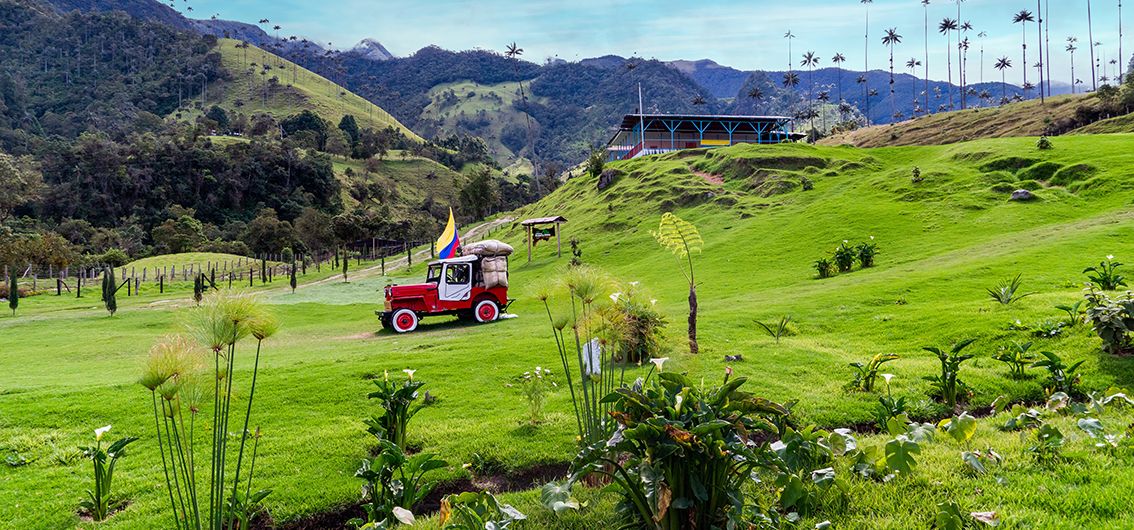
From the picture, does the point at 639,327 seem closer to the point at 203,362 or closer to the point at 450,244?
the point at 203,362

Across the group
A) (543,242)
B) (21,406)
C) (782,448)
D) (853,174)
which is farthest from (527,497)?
(853,174)

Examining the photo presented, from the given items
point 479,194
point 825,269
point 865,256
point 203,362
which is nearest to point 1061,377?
point 203,362

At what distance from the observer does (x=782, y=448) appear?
12.5 feet

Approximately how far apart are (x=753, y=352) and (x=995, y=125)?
81527mm

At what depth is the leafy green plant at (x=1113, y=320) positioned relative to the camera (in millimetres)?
8055

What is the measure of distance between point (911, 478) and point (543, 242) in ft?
138

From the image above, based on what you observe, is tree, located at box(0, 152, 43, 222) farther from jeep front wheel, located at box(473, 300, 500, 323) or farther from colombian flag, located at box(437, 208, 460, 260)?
jeep front wheel, located at box(473, 300, 500, 323)

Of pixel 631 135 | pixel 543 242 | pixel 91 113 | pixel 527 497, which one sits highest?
pixel 91 113

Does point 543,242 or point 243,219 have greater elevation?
point 243,219

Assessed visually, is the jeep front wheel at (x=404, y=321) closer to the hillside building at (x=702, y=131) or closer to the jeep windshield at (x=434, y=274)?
the jeep windshield at (x=434, y=274)

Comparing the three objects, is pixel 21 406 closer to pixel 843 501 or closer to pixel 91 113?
pixel 843 501

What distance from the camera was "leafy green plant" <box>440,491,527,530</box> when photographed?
3619mm

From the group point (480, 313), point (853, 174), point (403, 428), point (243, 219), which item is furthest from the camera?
point (243, 219)

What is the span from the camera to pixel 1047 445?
4574 mm
